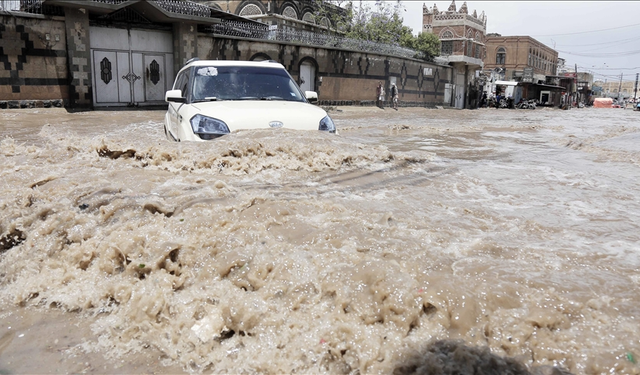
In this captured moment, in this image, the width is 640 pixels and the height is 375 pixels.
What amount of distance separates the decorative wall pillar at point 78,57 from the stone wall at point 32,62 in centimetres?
20

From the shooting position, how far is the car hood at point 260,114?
5527 mm

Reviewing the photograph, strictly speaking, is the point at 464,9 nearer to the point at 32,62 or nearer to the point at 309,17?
the point at 309,17

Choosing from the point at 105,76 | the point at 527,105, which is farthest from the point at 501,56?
the point at 105,76

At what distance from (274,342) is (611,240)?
2.84m

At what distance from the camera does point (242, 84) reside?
6531mm

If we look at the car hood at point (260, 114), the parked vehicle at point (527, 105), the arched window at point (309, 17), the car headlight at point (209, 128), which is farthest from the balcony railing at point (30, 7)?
the parked vehicle at point (527, 105)

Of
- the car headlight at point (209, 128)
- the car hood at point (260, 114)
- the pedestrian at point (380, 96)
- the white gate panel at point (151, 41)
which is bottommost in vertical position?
the car headlight at point (209, 128)

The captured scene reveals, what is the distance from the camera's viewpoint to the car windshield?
251 inches

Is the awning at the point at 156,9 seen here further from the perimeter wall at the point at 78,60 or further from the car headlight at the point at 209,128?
the car headlight at the point at 209,128

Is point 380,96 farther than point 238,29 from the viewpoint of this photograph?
Yes

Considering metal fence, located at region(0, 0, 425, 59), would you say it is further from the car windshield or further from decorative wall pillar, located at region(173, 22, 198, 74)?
the car windshield

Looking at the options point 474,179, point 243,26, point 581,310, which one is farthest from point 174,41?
point 581,310

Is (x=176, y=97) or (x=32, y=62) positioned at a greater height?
(x=32, y=62)

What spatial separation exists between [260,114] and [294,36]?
64.0ft
